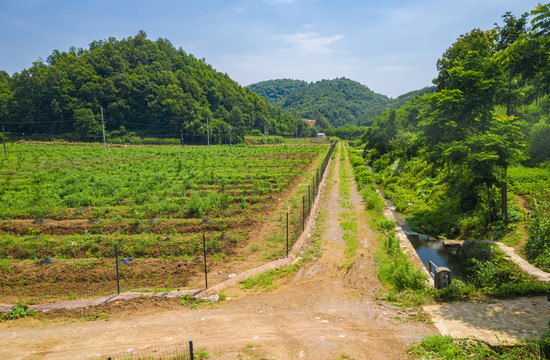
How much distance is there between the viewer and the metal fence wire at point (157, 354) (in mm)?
6387

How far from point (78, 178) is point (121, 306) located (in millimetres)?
20217

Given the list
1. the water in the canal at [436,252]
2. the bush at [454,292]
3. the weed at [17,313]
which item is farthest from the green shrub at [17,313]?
the water in the canal at [436,252]

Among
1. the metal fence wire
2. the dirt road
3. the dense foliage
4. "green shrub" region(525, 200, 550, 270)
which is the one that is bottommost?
the dirt road

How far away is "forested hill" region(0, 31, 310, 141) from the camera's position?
312 ft

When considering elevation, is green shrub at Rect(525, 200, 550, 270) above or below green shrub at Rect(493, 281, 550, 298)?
above

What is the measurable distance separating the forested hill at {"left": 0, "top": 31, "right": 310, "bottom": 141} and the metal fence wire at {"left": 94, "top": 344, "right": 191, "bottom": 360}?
93900 mm

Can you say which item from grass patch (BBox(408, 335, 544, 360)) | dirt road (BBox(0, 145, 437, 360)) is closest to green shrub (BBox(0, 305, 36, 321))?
dirt road (BBox(0, 145, 437, 360))

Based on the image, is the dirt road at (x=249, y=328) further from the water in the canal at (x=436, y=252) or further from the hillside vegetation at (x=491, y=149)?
the hillside vegetation at (x=491, y=149)

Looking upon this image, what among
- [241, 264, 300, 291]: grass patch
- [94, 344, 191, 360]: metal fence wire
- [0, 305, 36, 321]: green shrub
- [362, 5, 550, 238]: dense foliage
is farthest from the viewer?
[362, 5, 550, 238]: dense foliage

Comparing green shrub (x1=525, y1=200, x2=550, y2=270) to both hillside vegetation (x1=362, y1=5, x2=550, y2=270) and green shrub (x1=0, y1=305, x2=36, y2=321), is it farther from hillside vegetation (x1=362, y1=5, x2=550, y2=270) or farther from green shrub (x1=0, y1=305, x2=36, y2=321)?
green shrub (x1=0, y1=305, x2=36, y2=321)

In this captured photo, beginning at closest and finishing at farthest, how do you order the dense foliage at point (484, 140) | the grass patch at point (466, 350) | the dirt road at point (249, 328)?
the grass patch at point (466, 350)
the dirt road at point (249, 328)
the dense foliage at point (484, 140)

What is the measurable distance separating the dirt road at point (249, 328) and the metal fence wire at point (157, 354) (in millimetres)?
175

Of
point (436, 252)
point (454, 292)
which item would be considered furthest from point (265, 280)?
point (436, 252)

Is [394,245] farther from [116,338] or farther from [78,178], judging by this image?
[78,178]
